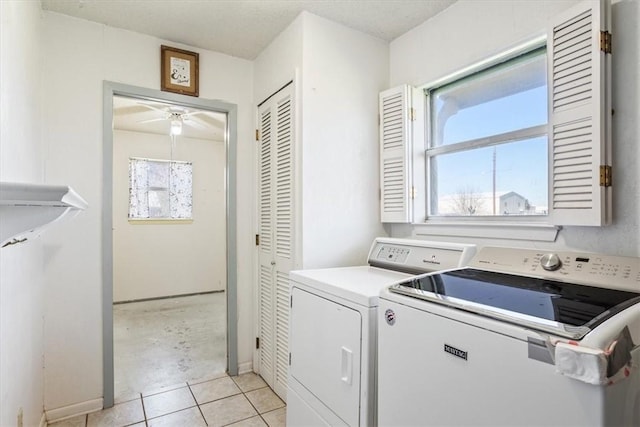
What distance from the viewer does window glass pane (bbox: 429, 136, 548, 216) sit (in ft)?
5.69

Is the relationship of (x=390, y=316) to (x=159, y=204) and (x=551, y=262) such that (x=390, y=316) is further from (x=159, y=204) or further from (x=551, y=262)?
(x=159, y=204)

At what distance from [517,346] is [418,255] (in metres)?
1.00

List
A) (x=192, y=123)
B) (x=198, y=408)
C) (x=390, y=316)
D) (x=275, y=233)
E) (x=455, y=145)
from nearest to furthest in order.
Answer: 1. (x=390, y=316)
2. (x=455, y=145)
3. (x=198, y=408)
4. (x=275, y=233)
5. (x=192, y=123)

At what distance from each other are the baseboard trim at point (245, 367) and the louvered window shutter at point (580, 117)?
2.39 meters

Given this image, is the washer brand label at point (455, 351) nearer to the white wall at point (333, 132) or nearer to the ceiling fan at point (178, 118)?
the white wall at point (333, 132)

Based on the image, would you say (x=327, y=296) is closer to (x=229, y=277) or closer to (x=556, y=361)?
(x=556, y=361)

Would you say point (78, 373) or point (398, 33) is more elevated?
point (398, 33)

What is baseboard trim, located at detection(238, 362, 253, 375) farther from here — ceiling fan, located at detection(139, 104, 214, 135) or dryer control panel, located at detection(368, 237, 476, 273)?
ceiling fan, located at detection(139, 104, 214, 135)

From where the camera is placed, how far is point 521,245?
169cm

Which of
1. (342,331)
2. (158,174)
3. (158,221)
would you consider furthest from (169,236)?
(342,331)

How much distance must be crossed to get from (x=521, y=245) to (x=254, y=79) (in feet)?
7.55

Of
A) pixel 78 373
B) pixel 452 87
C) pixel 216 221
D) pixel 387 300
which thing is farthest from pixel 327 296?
pixel 216 221

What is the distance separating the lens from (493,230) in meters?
1.82

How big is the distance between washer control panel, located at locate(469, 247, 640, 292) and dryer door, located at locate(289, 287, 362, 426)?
2.25ft
